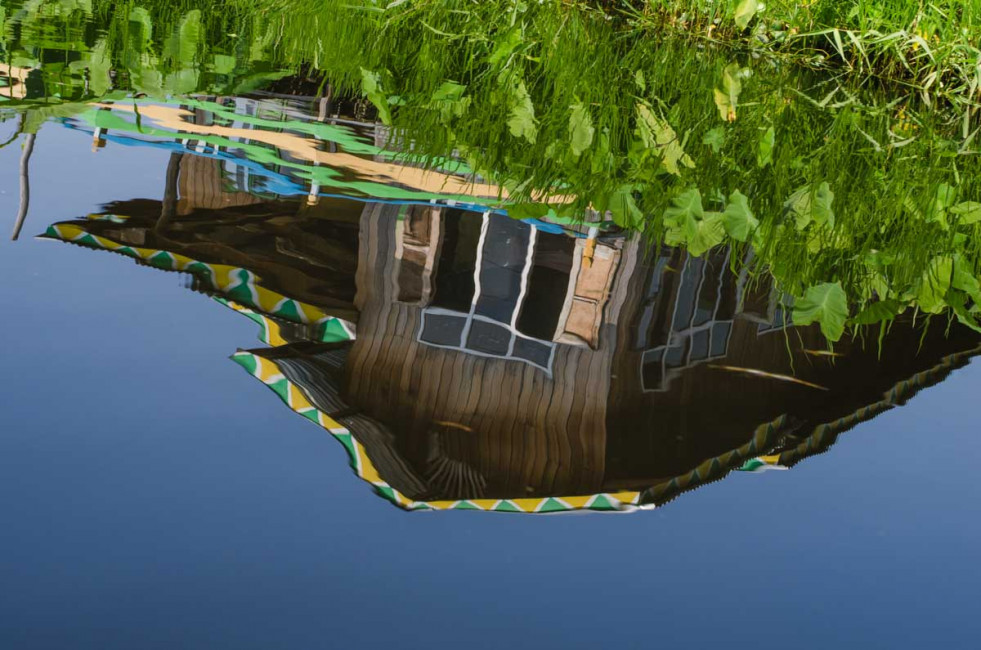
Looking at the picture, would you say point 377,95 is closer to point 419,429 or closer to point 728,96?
point 728,96

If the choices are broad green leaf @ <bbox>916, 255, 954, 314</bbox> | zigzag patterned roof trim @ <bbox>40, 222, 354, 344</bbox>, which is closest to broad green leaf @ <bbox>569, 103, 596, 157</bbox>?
broad green leaf @ <bbox>916, 255, 954, 314</bbox>

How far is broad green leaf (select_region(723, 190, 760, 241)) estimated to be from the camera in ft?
11.8

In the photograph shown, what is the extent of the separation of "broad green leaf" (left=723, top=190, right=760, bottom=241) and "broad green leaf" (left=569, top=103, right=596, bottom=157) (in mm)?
749

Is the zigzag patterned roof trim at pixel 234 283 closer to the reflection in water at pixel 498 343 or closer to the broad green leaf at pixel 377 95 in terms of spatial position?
the reflection in water at pixel 498 343

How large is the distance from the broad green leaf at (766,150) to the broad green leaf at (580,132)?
0.65m

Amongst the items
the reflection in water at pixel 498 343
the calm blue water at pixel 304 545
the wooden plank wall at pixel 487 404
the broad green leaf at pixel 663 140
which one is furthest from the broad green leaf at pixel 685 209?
the calm blue water at pixel 304 545

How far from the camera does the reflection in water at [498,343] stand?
2248 mm

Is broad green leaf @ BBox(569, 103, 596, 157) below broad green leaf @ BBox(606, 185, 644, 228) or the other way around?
the other way around

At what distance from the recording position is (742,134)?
15.7 ft

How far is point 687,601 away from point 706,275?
161cm

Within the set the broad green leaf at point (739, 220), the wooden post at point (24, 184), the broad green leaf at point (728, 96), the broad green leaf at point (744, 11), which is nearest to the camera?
the wooden post at point (24, 184)

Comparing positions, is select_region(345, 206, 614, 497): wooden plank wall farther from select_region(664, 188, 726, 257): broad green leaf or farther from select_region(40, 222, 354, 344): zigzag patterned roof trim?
select_region(664, 188, 726, 257): broad green leaf

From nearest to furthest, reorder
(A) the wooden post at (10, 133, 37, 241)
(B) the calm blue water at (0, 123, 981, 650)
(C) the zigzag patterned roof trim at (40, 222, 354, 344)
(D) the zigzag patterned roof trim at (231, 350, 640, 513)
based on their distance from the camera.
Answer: (B) the calm blue water at (0, 123, 981, 650) < (D) the zigzag patterned roof trim at (231, 350, 640, 513) < (C) the zigzag patterned roof trim at (40, 222, 354, 344) < (A) the wooden post at (10, 133, 37, 241)

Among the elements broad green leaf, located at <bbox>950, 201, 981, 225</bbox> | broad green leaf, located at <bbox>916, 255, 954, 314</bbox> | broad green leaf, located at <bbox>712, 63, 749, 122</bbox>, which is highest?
broad green leaf, located at <bbox>712, 63, 749, 122</bbox>
